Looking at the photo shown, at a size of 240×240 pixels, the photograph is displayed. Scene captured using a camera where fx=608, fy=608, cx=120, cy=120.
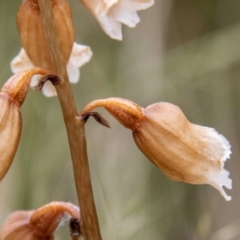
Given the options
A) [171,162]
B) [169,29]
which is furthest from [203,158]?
[169,29]

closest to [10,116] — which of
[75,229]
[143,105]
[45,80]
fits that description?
[45,80]

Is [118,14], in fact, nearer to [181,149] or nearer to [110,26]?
[110,26]

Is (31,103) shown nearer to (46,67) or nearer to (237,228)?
(237,228)

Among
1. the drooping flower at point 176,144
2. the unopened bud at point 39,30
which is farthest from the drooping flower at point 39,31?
the drooping flower at point 176,144

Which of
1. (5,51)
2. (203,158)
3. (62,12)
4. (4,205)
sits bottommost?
(4,205)

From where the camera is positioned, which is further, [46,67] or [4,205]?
[4,205]

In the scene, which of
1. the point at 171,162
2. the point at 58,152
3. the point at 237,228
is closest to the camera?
the point at 171,162
